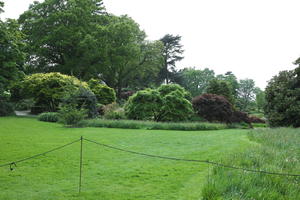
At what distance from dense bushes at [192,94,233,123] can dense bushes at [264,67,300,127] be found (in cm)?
268

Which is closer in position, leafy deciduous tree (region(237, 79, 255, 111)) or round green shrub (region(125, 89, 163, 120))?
round green shrub (region(125, 89, 163, 120))

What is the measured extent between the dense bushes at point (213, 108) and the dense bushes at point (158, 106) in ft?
5.69

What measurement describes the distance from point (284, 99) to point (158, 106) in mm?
7931

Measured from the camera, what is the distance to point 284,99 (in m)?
15.0

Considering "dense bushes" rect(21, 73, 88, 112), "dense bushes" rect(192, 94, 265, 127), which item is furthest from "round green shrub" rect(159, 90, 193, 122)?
"dense bushes" rect(21, 73, 88, 112)

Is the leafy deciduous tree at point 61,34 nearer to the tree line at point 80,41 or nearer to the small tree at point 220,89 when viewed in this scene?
the tree line at point 80,41

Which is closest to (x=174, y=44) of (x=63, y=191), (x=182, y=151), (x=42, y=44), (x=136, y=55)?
(x=136, y=55)

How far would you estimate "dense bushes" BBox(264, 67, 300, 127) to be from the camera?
14617mm

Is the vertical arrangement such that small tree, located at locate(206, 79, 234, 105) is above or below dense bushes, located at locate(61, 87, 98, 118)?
above

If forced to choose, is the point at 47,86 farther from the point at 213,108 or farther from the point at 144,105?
the point at 213,108

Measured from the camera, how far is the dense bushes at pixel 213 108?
58.0ft

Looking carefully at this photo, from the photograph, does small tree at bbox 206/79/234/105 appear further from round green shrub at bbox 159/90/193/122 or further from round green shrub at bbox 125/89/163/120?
round green shrub at bbox 125/89/163/120

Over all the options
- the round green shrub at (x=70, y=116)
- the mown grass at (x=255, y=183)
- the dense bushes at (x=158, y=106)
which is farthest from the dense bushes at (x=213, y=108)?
the mown grass at (x=255, y=183)

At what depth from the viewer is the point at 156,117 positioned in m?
16.8
